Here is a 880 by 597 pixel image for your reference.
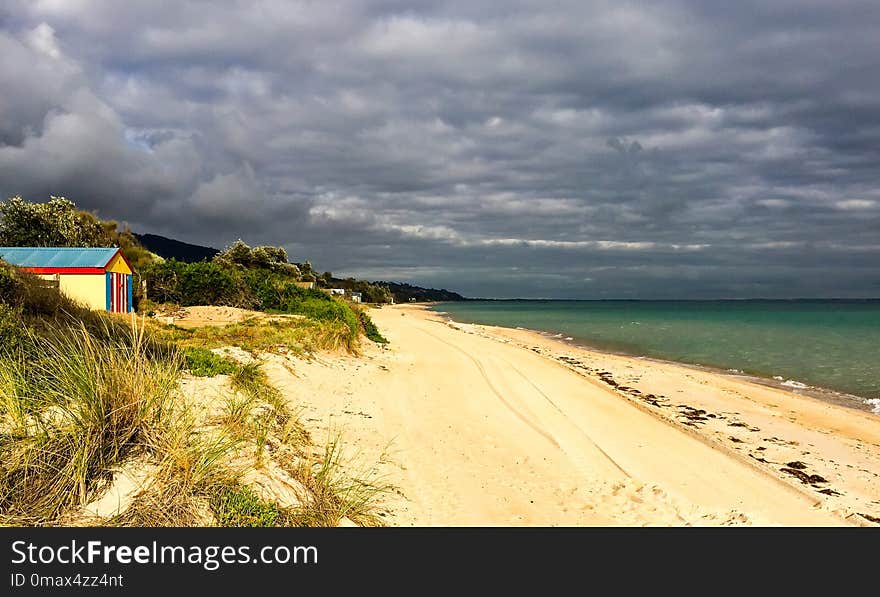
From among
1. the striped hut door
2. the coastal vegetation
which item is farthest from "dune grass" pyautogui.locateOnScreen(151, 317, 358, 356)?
the striped hut door

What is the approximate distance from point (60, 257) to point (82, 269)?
1.50m

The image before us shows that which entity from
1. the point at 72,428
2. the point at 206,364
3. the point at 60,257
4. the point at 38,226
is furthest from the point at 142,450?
the point at 38,226

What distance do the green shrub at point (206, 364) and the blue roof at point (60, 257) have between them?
50.3ft

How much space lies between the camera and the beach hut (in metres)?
22.4

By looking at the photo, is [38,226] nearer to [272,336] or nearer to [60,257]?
[60,257]

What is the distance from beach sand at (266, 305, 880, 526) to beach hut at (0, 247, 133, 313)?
40.0 ft

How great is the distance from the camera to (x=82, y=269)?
891 inches

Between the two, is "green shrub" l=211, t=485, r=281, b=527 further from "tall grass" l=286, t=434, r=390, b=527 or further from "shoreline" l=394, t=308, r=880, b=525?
"shoreline" l=394, t=308, r=880, b=525

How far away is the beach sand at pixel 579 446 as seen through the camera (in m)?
7.13

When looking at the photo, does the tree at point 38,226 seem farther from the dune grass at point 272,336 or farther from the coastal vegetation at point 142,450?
the coastal vegetation at point 142,450

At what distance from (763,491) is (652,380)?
41.2 feet
